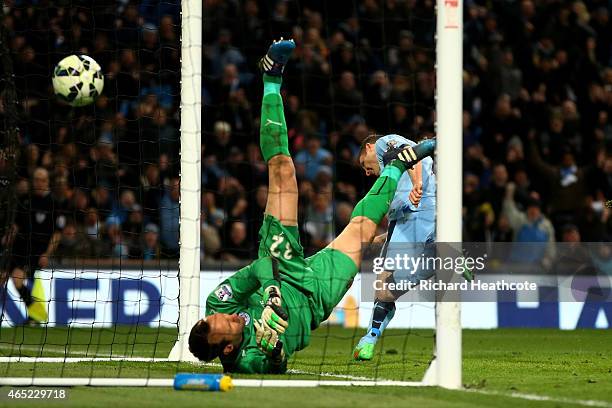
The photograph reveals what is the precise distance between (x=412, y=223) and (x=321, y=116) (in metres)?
7.26

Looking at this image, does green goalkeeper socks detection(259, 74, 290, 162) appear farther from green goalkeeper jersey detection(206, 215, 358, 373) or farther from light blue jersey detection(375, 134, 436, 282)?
light blue jersey detection(375, 134, 436, 282)

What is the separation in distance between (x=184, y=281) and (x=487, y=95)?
9.47 metres

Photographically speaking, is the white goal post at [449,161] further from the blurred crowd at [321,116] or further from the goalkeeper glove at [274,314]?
the blurred crowd at [321,116]

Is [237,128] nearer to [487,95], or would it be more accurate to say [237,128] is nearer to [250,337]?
[487,95]

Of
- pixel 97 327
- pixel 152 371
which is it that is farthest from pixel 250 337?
pixel 97 327

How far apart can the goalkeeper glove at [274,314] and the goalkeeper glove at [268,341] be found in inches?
1.4

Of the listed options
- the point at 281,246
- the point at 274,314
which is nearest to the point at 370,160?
the point at 281,246

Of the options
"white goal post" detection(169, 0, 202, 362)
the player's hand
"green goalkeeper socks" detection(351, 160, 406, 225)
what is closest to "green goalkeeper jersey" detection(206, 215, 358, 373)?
"green goalkeeper socks" detection(351, 160, 406, 225)

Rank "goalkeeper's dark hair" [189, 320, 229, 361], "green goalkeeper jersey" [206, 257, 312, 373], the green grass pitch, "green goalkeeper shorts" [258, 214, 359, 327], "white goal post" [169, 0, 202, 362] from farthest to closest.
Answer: "white goal post" [169, 0, 202, 362] → "green goalkeeper shorts" [258, 214, 359, 327] → "green goalkeeper jersey" [206, 257, 312, 373] → "goalkeeper's dark hair" [189, 320, 229, 361] → the green grass pitch

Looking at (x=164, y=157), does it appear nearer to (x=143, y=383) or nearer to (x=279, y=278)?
(x=279, y=278)

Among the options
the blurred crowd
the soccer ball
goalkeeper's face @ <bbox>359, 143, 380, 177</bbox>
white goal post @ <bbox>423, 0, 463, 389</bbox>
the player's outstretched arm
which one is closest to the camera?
white goal post @ <bbox>423, 0, 463, 389</bbox>

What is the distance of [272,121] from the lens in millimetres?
8969

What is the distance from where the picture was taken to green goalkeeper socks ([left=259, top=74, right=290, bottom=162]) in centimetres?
895

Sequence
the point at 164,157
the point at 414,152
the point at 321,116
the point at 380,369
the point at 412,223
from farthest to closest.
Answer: the point at 321,116 < the point at 164,157 < the point at 412,223 < the point at 380,369 < the point at 414,152
